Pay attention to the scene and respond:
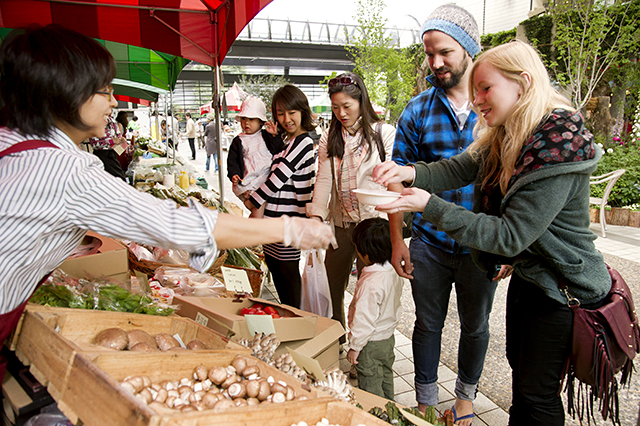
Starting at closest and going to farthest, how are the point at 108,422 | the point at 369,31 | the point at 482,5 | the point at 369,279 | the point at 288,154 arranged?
the point at 108,422 < the point at 369,279 < the point at 288,154 < the point at 369,31 < the point at 482,5

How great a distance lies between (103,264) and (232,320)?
2.84ft

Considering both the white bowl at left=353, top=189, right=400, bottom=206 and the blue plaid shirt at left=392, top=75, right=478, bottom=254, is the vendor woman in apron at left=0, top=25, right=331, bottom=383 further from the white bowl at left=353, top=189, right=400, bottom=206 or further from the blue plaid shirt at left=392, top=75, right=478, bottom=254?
the blue plaid shirt at left=392, top=75, right=478, bottom=254

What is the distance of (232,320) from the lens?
200cm

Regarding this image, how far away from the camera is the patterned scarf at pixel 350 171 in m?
2.83

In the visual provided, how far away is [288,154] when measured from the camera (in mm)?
3191

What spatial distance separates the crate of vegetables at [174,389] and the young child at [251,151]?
280 cm

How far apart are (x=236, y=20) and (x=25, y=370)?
3.45 metres

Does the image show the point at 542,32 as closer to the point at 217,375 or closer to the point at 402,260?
the point at 402,260

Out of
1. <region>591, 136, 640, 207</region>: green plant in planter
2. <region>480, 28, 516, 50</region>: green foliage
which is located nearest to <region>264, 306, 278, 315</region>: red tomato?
<region>591, 136, 640, 207</region>: green plant in planter

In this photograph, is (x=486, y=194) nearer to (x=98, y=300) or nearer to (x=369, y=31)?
(x=98, y=300)

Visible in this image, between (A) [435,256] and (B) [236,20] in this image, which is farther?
(B) [236,20]

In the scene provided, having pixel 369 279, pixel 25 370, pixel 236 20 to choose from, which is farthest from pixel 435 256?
pixel 236 20

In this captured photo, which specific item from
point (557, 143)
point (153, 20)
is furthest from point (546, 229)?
point (153, 20)

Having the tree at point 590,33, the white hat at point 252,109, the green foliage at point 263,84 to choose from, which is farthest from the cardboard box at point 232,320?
the green foliage at point 263,84
